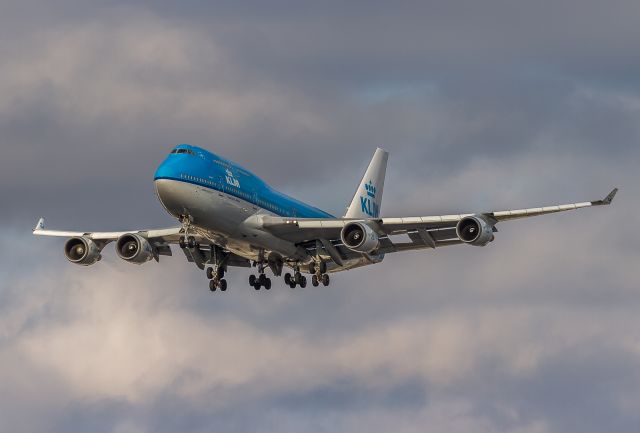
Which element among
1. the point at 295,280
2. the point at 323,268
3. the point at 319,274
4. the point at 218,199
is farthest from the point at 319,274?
the point at 218,199

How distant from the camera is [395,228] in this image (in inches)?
3782

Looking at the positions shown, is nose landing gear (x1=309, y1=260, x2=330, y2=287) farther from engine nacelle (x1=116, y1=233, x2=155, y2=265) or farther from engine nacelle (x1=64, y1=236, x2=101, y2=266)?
engine nacelle (x1=64, y1=236, x2=101, y2=266)

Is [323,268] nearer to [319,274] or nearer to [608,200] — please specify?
[319,274]

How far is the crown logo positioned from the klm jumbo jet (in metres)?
10.8

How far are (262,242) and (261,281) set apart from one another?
8734 mm

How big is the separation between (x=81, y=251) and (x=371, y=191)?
26.0 m

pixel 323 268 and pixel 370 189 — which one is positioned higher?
pixel 370 189

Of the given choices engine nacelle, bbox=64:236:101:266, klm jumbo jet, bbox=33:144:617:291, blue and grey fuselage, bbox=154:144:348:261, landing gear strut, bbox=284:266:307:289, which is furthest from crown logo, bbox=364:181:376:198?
engine nacelle, bbox=64:236:101:266

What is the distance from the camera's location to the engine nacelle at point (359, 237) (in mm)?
93875

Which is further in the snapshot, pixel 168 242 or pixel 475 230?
pixel 168 242

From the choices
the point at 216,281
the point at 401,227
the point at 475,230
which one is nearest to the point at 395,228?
the point at 401,227

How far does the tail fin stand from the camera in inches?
4542

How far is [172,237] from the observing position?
328ft

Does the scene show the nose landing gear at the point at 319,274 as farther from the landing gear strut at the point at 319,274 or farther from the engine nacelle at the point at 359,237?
→ the engine nacelle at the point at 359,237
